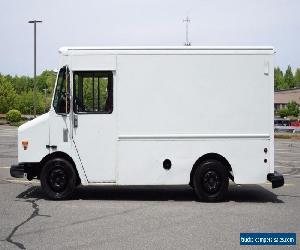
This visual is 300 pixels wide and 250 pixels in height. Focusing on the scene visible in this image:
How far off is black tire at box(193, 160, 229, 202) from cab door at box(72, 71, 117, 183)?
180 cm

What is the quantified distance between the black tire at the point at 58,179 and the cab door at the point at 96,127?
353 millimetres

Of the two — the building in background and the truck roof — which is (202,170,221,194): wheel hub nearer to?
the truck roof

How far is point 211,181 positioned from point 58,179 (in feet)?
10.7

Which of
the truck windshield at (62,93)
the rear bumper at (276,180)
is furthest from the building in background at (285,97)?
the truck windshield at (62,93)

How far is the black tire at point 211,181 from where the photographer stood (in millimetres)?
9562

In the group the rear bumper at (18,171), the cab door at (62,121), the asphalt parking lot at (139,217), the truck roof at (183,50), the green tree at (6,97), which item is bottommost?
the asphalt parking lot at (139,217)

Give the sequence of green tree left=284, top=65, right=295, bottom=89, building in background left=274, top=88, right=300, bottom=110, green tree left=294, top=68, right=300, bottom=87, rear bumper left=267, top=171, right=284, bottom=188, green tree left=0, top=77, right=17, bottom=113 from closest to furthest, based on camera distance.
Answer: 1. rear bumper left=267, top=171, right=284, bottom=188
2. green tree left=0, top=77, right=17, bottom=113
3. building in background left=274, top=88, right=300, bottom=110
4. green tree left=284, top=65, right=295, bottom=89
5. green tree left=294, top=68, right=300, bottom=87

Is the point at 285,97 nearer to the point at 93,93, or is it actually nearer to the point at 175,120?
the point at 175,120

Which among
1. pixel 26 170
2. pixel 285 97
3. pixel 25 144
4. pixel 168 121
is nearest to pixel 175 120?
pixel 168 121

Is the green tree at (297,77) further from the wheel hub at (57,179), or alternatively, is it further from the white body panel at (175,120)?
the wheel hub at (57,179)

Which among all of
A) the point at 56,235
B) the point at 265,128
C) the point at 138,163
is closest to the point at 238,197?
the point at 265,128

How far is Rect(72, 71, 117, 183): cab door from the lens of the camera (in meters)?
9.55

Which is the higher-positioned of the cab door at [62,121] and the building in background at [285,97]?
the building in background at [285,97]

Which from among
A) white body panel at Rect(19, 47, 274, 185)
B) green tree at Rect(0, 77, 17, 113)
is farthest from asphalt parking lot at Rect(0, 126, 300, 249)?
green tree at Rect(0, 77, 17, 113)
